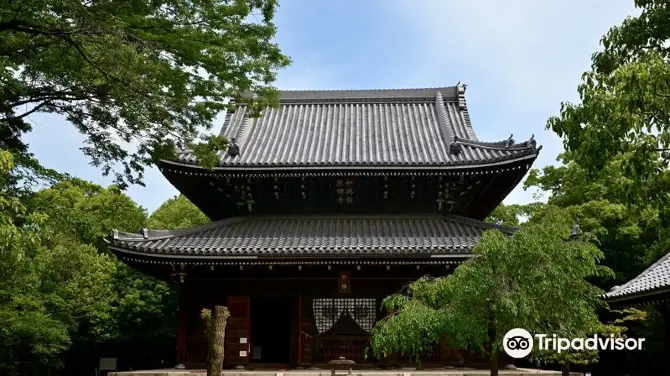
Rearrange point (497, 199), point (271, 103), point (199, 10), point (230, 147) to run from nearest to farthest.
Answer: point (199, 10), point (271, 103), point (230, 147), point (497, 199)

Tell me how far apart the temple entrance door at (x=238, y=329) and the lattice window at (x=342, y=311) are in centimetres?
187

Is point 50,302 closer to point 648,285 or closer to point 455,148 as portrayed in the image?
point 455,148

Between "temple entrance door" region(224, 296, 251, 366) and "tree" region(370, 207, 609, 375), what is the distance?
723cm

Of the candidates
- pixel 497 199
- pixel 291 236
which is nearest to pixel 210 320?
pixel 291 236

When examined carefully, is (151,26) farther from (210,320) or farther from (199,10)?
(210,320)

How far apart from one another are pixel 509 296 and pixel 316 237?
27.0 feet

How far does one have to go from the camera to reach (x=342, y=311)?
15930mm

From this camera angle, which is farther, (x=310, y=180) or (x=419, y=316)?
(x=310, y=180)

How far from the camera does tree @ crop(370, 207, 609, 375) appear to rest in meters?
8.47

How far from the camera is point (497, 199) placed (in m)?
18.9

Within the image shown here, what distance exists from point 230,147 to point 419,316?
9641 millimetres

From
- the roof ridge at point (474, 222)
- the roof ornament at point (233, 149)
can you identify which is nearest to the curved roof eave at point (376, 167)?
the roof ornament at point (233, 149)

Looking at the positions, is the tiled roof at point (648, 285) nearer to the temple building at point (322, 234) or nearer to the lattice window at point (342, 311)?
the temple building at point (322, 234)

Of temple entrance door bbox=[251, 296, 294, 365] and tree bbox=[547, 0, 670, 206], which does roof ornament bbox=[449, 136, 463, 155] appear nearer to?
tree bbox=[547, 0, 670, 206]
